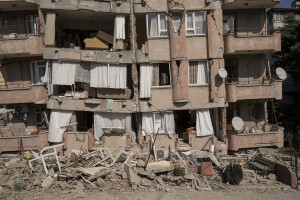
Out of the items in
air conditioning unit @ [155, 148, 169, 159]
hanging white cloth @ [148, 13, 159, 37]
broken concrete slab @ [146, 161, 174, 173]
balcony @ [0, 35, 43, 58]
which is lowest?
broken concrete slab @ [146, 161, 174, 173]

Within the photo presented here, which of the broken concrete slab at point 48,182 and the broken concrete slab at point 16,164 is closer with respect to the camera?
the broken concrete slab at point 48,182

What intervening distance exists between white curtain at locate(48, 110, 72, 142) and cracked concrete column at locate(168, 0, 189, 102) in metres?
7.85

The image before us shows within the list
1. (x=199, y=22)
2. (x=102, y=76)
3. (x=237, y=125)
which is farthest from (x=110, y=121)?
(x=199, y=22)

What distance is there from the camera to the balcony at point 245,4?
53.5 ft

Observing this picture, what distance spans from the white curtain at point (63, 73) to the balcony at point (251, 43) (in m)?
11.2

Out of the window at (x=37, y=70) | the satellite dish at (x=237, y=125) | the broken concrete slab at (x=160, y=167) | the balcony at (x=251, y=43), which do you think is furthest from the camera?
the window at (x=37, y=70)

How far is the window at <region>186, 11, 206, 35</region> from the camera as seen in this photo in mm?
16031

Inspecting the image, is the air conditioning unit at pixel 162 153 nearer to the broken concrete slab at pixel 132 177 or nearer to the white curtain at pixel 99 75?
the broken concrete slab at pixel 132 177

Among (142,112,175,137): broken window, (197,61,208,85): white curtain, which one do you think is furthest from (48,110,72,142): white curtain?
(197,61,208,85): white curtain

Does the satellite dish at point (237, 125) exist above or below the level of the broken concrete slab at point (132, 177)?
above

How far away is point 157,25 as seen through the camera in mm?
15953

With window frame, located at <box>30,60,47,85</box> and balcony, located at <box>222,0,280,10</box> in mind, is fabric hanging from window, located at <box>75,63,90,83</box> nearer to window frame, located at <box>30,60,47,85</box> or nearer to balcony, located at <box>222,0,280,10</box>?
window frame, located at <box>30,60,47,85</box>

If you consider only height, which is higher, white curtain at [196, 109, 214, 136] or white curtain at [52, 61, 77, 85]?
white curtain at [52, 61, 77, 85]

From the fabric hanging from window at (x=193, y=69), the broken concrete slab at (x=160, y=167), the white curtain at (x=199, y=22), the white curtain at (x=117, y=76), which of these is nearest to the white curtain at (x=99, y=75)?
the white curtain at (x=117, y=76)
